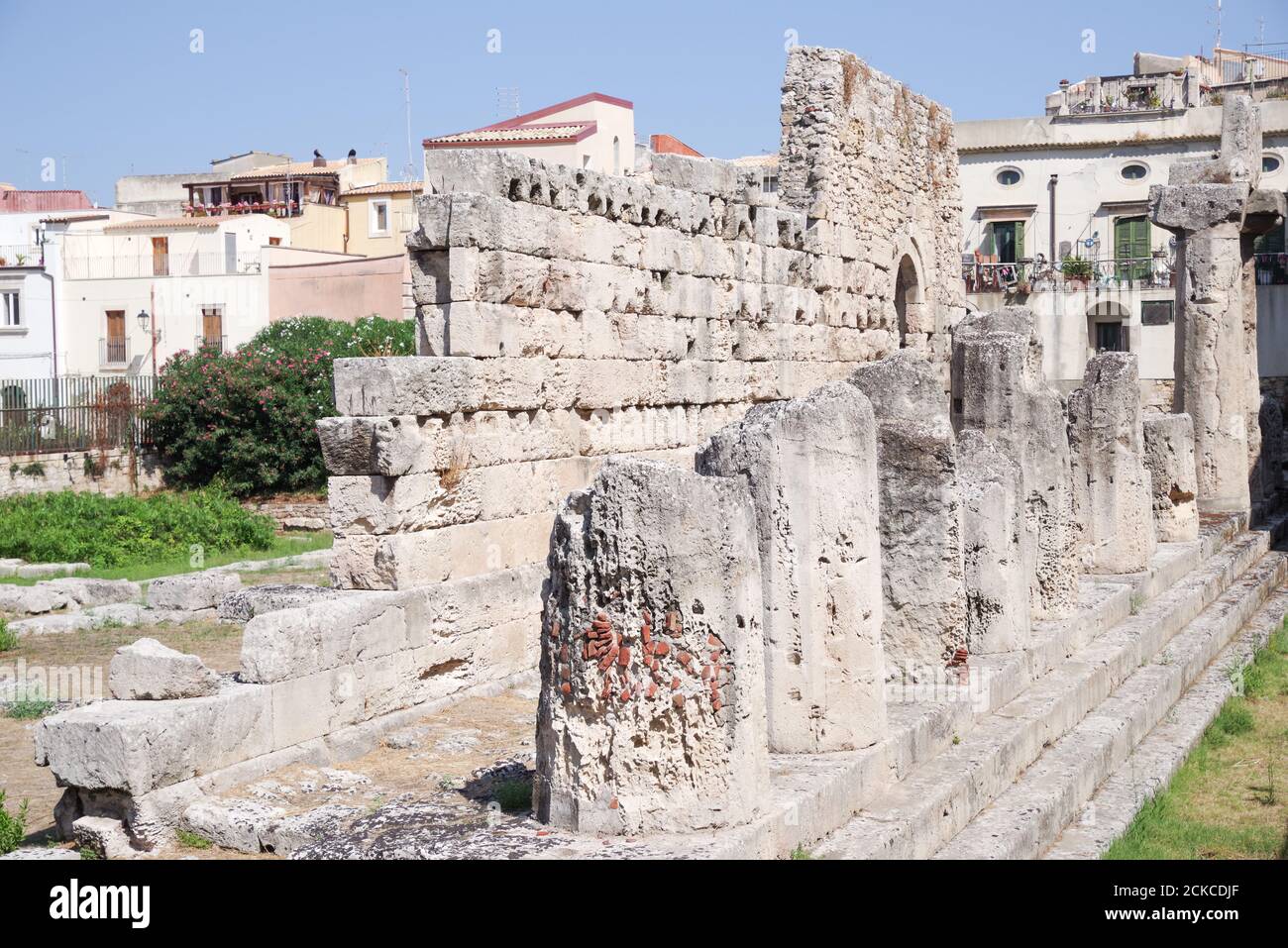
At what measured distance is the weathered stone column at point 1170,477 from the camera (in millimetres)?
13805

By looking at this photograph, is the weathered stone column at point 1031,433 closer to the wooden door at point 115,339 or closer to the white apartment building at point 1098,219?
the white apartment building at point 1098,219

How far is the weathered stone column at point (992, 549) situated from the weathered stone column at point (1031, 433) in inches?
20.7

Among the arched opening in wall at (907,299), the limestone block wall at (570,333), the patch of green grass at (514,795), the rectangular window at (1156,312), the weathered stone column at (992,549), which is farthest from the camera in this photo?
the rectangular window at (1156,312)

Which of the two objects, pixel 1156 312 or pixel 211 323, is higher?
pixel 211 323

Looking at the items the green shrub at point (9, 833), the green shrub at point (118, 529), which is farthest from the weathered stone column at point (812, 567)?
the green shrub at point (118, 529)

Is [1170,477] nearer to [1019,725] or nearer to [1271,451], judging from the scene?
[1271,451]

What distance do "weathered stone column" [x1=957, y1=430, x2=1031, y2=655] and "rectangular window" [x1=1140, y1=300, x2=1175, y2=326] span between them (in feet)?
88.0

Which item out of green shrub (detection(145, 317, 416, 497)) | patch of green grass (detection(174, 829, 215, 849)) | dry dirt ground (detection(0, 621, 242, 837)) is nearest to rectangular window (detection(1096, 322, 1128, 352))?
green shrub (detection(145, 317, 416, 497))

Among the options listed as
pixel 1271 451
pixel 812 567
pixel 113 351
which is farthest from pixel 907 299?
pixel 113 351

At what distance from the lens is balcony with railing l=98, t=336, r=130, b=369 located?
3497 cm

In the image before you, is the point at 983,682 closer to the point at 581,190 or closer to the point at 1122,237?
the point at 581,190

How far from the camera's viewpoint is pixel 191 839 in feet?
20.8

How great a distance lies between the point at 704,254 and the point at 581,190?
2.17m

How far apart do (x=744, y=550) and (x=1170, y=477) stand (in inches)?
386
